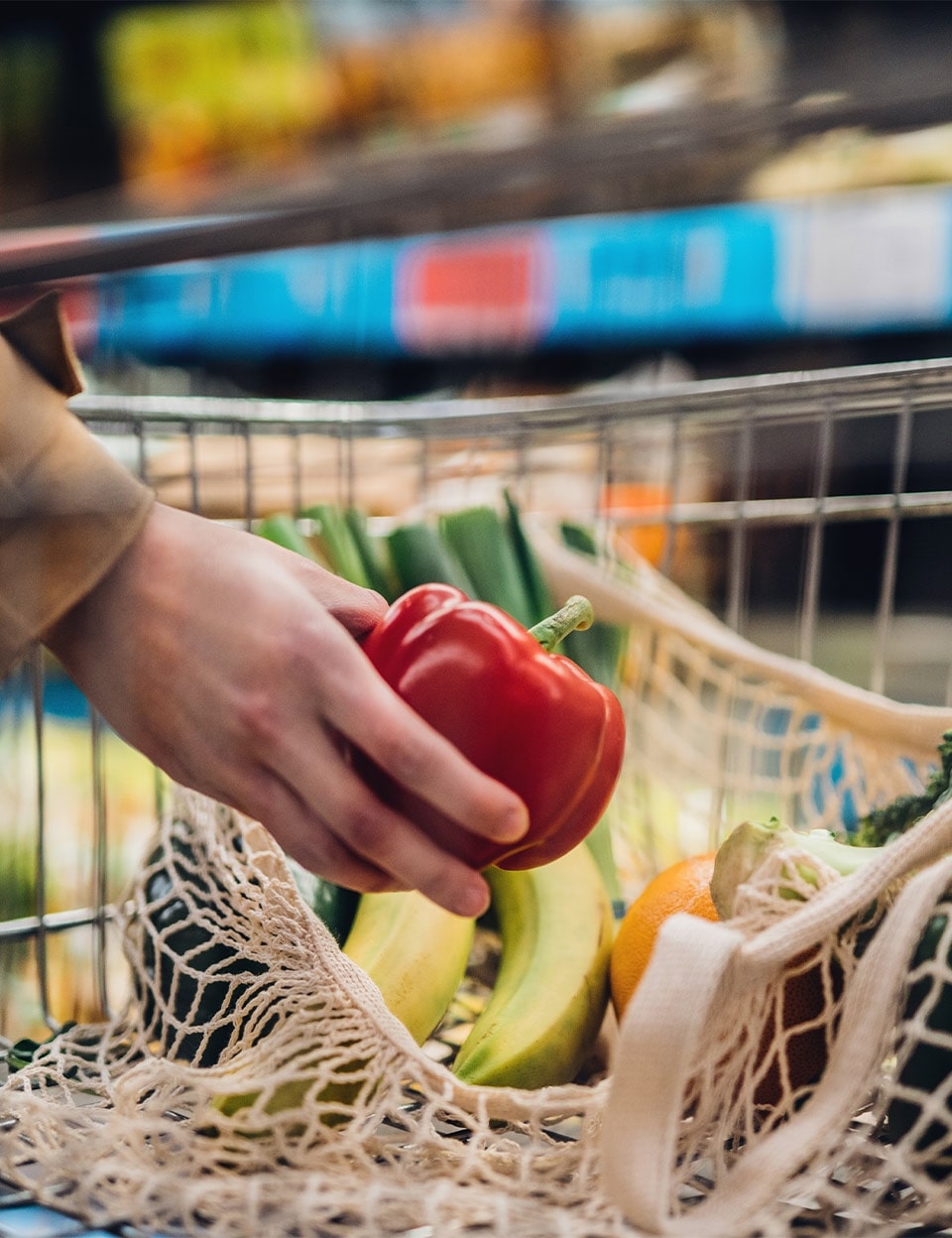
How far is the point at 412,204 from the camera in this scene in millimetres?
269

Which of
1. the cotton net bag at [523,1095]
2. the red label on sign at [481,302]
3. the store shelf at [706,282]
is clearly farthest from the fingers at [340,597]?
the store shelf at [706,282]

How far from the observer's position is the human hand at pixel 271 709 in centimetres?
34

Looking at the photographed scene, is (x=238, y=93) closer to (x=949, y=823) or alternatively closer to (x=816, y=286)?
(x=816, y=286)

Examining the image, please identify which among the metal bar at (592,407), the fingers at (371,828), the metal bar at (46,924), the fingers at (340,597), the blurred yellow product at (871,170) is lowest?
the metal bar at (46,924)

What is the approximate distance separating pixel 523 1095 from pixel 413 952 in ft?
0.37

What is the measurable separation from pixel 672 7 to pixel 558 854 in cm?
65

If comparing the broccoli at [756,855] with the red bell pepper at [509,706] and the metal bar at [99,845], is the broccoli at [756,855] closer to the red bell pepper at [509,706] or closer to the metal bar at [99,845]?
the red bell pepper at [509,706]

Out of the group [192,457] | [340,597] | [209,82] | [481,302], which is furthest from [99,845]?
[209,82]

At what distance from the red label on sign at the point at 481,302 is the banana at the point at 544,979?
402 mm

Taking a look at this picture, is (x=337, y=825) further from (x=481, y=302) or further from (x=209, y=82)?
(x=209, y=82)

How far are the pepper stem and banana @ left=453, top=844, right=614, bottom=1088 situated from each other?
4.3 inches

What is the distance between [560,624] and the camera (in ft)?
1.52

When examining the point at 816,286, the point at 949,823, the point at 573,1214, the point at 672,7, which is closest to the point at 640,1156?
the point at 573,1214

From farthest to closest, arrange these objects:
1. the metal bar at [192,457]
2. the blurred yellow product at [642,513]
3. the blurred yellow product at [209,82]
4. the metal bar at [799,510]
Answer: the blurred yellow product at [209,82], the blurred yellow product at [642,513], the metal bar at [799,510], the metal bar at [192,457]
